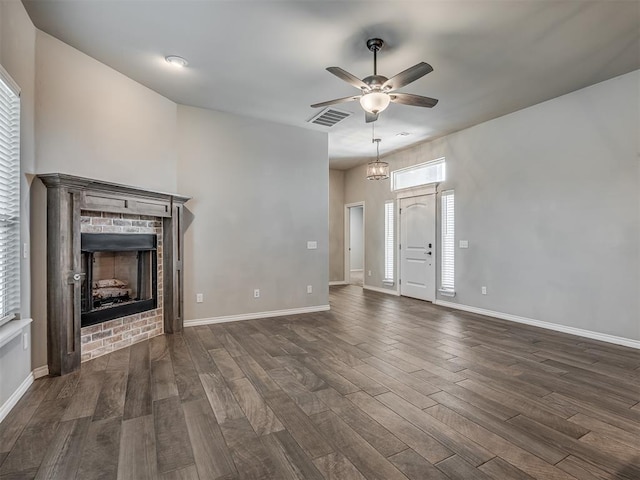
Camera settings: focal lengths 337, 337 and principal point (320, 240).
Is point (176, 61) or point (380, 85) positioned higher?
point (176, 61)

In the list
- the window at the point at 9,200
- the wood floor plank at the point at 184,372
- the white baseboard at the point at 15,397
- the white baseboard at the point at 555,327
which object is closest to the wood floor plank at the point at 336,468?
the wood floor plank at the point at 184,372

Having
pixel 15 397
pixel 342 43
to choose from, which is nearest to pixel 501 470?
pixel 15 397

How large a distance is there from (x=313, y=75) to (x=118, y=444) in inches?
147

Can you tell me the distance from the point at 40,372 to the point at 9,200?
5.00ft

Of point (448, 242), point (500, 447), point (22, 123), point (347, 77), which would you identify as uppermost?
point (347, 77)

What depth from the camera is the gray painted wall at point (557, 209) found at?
3883mm

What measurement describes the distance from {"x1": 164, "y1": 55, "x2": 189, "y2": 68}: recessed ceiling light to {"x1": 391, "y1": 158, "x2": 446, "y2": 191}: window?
459 centimetres

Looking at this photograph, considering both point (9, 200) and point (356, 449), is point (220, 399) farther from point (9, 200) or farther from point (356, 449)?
point (9, 200)

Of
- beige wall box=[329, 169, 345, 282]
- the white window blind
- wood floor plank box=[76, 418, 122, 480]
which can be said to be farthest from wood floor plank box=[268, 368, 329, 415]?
beige wall box=[329, 169, 345, 282]

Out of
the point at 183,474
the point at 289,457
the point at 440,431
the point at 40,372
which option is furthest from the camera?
the point at 40,372

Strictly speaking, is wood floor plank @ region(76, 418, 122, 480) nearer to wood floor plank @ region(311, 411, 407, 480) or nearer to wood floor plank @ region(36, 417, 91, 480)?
wood floor plank @ region(36, 417, 91, 480)

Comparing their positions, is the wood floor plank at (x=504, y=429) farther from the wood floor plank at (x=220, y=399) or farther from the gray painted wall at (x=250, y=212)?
the gray painted wall at (x=250, y=212)

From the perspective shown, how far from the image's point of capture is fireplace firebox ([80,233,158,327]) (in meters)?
3.46

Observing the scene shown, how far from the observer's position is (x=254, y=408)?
245 cm
